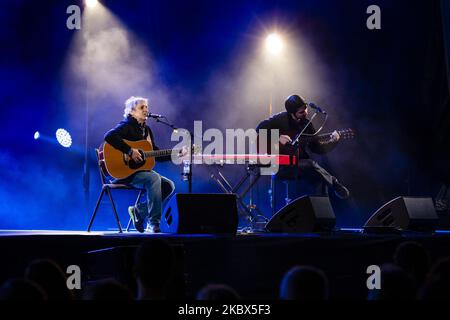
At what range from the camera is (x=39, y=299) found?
184 cm

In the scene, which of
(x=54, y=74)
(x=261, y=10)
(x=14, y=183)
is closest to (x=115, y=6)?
(x=54, y=74)

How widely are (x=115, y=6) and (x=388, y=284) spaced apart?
7.34 m

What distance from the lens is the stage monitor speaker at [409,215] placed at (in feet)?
18.4

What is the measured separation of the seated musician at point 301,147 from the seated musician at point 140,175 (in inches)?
57.6

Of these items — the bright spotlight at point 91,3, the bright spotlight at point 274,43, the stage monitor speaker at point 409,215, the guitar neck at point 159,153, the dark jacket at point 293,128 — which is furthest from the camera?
the bright spotlight at point 274,43

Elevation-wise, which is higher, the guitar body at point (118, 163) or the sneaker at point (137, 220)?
the guitar body at point (118, 163)

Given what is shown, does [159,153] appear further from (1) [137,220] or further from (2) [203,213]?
(2) [203,213]

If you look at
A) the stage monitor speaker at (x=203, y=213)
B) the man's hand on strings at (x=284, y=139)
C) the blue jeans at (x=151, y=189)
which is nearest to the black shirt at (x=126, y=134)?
the blue jeans at (x=151, y=189)

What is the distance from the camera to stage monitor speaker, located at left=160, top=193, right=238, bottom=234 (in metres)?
5.09

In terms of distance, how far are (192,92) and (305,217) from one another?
3873 millimetres

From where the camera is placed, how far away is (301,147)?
7.31 m

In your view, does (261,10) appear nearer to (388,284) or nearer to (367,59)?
(367,59)

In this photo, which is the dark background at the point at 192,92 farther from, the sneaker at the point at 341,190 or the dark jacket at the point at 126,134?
the dark jacket at the point at 126,134

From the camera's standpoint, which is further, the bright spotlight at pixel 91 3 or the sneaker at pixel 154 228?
the bright spotlight at pixel 91 3
